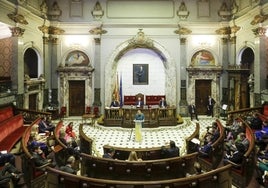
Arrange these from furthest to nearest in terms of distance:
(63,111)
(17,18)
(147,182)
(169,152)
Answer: (63,111) < (17,18) < (169,152) < (147,182)

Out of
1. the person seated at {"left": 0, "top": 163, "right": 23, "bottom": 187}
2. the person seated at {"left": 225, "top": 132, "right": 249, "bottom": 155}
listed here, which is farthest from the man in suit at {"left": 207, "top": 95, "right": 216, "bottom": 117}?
the person seated at {"left": 0, "top": 163, "right": 23, "bottom": 187}

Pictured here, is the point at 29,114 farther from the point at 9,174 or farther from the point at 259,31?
the point at 259,31

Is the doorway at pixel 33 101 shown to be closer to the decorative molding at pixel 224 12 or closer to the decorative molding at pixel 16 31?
the decorative molding at pixel 16 31

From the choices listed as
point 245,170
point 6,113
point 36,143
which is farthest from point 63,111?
point 245,170

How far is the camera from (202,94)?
1756 cm

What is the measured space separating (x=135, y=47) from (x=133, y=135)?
22.7 feet

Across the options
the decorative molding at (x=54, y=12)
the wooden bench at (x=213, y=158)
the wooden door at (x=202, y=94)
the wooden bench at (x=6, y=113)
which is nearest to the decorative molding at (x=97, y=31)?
the decorative molding at (x=54, y=12)

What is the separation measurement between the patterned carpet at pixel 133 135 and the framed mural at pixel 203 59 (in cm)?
413

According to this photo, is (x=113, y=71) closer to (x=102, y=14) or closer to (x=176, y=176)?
(x=102, y=14)

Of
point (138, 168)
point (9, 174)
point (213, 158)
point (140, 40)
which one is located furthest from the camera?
point (140, 40)

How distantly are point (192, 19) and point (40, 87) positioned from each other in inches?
418

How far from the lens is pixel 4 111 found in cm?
1097

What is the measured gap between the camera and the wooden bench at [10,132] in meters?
8.62

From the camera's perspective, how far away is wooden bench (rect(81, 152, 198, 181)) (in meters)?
6.07
